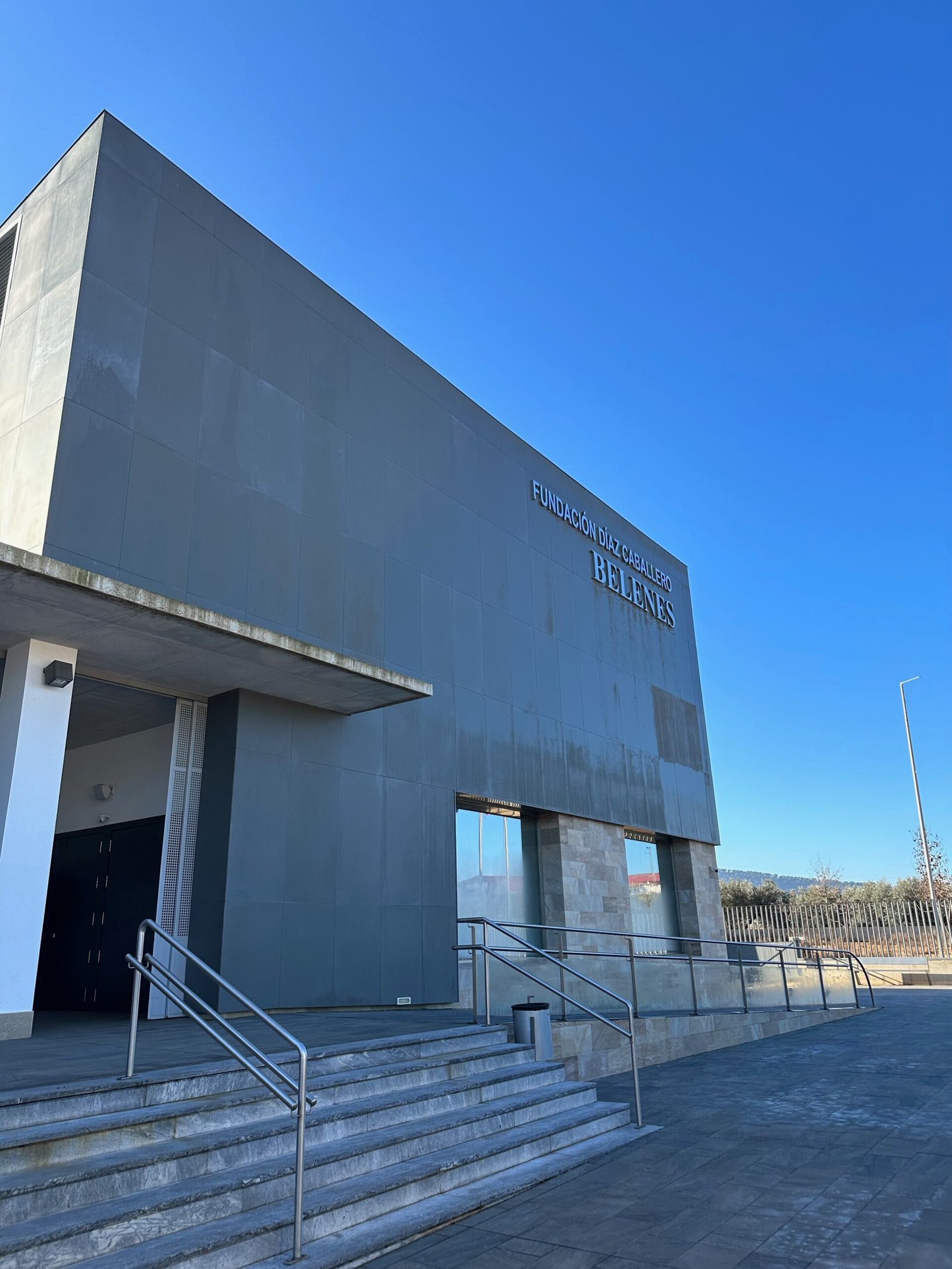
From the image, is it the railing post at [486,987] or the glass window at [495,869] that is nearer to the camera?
the railing post at [486,987]

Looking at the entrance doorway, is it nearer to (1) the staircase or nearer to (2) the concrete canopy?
(2) the concrete canopy

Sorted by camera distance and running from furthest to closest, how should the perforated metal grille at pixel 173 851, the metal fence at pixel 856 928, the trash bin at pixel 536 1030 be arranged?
the metal fence at pixel 856 928 < the perforated metal grille at pixel 173 851 < the trash bin at pixel 536 1030

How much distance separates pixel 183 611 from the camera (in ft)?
27.5

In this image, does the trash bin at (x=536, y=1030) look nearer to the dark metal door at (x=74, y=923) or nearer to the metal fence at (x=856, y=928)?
the dark metal door at (x=74, y=923)

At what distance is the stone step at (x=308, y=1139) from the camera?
416 cm

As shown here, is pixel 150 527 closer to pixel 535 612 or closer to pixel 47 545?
pixel 47 545

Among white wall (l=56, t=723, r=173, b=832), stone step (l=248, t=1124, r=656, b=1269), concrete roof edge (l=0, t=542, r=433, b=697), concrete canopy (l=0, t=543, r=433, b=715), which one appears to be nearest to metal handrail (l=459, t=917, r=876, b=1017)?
stone step (l=248, t=1124, r=656, b=1269)

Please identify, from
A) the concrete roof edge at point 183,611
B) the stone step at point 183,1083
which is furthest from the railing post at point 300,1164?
the concrete roof edge at point 183,611

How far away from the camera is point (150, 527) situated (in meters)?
10.1

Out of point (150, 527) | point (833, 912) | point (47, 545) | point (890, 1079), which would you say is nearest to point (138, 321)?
point (150, 527)

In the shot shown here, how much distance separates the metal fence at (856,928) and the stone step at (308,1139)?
18993mm

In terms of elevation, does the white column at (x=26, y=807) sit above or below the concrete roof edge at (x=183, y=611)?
below

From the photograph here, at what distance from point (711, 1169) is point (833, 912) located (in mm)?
20931

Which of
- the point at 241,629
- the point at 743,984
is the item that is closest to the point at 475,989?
the point at 241,629
